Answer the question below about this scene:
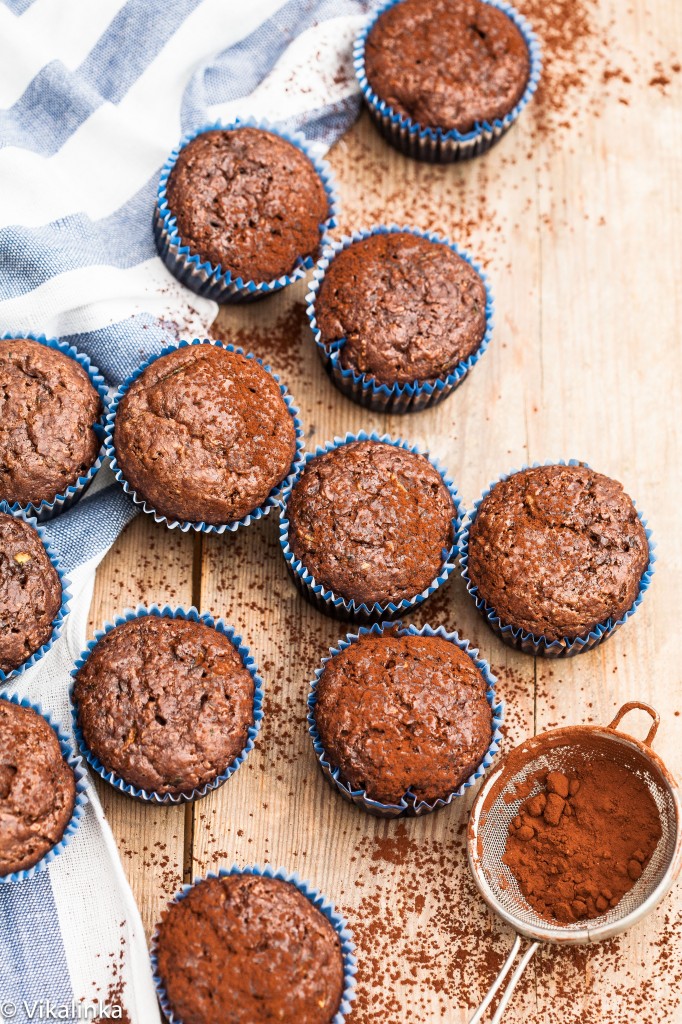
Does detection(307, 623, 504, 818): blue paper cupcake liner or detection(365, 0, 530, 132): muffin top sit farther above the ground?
detection(365, 0, 530, 132): muffin top

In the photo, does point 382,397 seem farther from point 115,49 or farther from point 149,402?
point 115,49

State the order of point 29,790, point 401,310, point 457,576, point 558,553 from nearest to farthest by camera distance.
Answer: point 29,790, point 558,553, point 401,310, point 457,576

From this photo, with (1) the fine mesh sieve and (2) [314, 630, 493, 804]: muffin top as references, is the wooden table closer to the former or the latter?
(1) the fine mesh sieve

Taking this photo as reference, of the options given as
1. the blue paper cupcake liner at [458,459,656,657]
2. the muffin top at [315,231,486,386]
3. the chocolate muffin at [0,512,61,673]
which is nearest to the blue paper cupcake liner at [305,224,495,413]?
the muffin top at [315,231,486,386]

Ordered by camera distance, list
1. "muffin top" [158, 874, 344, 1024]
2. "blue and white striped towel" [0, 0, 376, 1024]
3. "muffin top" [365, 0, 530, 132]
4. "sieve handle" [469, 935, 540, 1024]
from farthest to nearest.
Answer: "muffin top" [365, 0, 530, 132]
"blue and white striped towel" [0, 0, 376, 1024]
"sieve handle" [469, 935, 540, 1024]
"muffin top" [158, 874, 344, 1024]

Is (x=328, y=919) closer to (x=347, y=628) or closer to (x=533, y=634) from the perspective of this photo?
(x=347, y=628)


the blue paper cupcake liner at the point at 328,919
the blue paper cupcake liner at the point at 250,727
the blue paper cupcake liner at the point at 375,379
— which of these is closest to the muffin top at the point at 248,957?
the blue paper cupcake liner at the point at 328,919

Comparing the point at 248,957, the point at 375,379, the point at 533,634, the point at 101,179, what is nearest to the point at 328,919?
the point at 248,957
